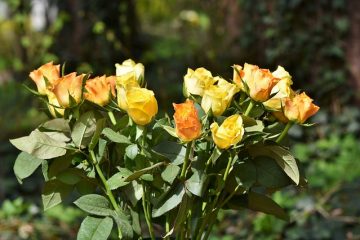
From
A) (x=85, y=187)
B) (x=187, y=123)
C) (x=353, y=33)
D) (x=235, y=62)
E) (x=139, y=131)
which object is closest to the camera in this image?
(x=187, y=123)

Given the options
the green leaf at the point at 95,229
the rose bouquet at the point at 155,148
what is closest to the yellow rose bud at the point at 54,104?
the rose bouquet at the point at 155,148

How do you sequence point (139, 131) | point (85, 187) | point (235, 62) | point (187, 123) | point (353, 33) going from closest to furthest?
point (187, 123), point (139, 131), point (85, 187), point (353, 33), point (235, 62)

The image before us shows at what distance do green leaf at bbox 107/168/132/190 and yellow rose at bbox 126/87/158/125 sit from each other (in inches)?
4.0

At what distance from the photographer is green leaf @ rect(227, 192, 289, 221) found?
1.25 m

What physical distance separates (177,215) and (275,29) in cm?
311

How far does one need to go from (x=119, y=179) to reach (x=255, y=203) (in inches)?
11.6

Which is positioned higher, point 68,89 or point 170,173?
point 68,89

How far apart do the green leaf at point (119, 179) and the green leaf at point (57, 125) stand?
0.15 meters

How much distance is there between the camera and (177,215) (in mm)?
1134

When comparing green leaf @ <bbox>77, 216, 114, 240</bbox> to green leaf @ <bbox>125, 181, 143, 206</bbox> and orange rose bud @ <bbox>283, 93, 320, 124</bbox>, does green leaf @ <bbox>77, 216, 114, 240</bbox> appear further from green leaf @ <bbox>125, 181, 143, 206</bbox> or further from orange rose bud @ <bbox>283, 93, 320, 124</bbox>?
orange rose bud @ <bbox>283, 93, 320, 124</bbox>

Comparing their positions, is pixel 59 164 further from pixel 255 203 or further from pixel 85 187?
pixel 255 203

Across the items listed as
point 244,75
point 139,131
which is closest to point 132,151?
point 139,131

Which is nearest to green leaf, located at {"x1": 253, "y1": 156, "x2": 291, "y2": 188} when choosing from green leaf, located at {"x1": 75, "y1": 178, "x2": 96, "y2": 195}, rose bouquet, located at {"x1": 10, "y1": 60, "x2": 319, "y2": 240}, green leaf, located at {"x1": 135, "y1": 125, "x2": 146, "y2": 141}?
rose bouquet, located at {"x1": 10, "y1": 60, "x2": 319, "y2": 240}

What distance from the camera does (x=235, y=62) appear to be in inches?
177
